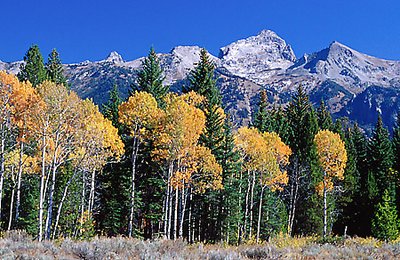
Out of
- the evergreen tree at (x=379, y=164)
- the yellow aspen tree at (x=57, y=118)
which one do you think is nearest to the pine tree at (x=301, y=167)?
the evergreen tree at (x=379, y=164)

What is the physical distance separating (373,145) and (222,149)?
106 ft

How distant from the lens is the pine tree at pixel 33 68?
56.2 m

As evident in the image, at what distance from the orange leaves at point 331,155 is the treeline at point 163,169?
0.11m

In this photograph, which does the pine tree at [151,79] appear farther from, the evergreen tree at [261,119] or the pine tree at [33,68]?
the pine tree at [33,68]

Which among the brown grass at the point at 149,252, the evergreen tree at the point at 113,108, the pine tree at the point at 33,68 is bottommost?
the brown grass at the point at 149,252

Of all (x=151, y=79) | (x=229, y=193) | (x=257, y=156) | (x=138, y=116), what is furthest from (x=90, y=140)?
(x=151, y=79)

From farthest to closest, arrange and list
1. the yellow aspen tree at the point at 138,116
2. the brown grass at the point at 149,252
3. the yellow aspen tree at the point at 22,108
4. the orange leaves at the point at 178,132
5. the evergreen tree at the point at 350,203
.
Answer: the evergreen tree at the point at 350,203 → the yellow aspen tree at the point at 138,116 → the orange leaves at the point at 178,132 → the yellow aspen tree at the point at 22,108 → the brown grass at the point at 149,252

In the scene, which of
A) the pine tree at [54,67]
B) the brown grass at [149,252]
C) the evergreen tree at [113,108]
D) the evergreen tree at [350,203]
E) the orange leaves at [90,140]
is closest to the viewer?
the brown grass at [149,252]

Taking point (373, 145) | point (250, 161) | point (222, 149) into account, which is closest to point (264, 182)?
point (250, 161)

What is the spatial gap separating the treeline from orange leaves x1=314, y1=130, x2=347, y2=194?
11cm

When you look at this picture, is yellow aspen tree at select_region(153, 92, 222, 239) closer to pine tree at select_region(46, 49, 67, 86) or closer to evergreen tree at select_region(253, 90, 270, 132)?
evergreen tree at select_region(253, 90, 270, 132)

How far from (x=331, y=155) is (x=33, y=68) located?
41404 millimetres

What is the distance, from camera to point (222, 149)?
35438 mm

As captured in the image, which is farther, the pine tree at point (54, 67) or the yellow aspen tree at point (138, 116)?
the pine tree at point (54, 67)
